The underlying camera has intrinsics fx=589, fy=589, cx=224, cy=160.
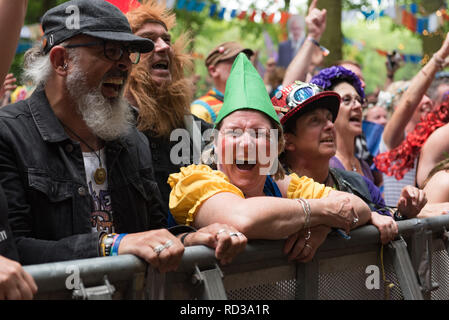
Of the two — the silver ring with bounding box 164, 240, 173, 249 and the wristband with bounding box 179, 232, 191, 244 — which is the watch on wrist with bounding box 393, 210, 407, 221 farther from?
the silver ring with bounding box 164, 240, 173, 249

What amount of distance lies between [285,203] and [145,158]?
39.9 inches

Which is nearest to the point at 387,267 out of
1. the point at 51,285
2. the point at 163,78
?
the point at 51,285

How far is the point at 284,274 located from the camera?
2352 millimetres

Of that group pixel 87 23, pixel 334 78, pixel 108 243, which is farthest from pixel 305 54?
pixel 108 243

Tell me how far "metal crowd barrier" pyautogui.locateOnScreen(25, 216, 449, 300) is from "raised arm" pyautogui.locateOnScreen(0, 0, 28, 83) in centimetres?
83

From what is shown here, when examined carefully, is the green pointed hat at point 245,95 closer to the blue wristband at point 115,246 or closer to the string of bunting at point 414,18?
the blue wristband at point 115,246

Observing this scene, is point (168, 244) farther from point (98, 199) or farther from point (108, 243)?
point (98, 199)

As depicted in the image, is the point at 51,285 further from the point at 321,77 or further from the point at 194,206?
the point at 321,77

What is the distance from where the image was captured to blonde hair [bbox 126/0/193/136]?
12.6 ft

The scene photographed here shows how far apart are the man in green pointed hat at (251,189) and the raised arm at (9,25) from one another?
87cm

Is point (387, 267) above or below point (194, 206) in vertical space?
below

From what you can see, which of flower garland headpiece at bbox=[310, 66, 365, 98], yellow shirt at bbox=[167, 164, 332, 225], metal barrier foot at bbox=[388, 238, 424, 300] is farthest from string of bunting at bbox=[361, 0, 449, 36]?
yellow shirt at bbox=[167, 164, 332, 225]

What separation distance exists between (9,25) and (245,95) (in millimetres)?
1115
